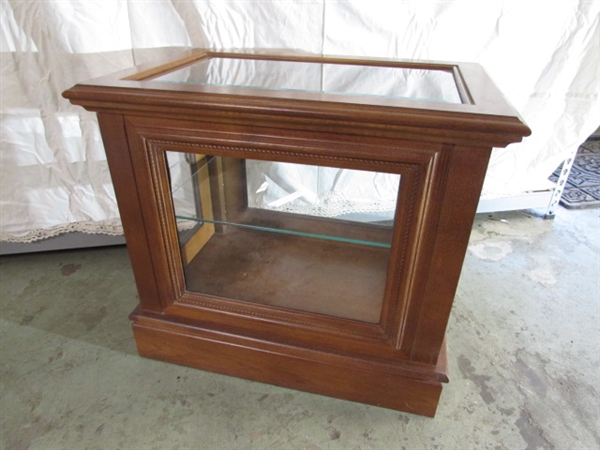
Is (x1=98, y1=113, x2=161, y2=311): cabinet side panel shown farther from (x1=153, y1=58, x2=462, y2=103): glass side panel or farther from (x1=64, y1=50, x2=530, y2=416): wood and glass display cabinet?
(x1=153, y1=58, x2=462, y2=103): glass side panel

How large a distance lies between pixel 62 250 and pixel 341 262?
97 cm

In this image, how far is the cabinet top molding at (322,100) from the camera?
1.96ft

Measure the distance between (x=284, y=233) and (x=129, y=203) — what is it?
33cm

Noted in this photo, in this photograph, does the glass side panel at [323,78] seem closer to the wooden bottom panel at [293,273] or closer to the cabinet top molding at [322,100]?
the cabinet top molding at [322,100]

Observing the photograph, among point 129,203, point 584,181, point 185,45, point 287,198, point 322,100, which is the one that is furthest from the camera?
point 584,181

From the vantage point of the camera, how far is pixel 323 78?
0.89 metres

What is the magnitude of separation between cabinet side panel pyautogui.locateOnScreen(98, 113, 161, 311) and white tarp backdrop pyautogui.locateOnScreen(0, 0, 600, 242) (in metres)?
0.48

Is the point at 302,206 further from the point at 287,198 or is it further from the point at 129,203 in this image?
the point at 129,203

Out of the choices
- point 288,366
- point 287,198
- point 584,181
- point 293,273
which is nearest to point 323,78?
point 287,198

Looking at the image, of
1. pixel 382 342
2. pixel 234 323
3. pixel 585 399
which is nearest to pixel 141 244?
pixel 234 323

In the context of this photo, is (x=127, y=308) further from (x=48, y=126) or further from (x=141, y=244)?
(x=48, y=126)

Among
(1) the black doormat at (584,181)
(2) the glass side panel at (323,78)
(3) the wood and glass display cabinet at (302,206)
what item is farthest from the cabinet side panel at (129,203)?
(1) the black doormat at (584,181)

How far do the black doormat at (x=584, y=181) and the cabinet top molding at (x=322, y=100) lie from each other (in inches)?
44.1

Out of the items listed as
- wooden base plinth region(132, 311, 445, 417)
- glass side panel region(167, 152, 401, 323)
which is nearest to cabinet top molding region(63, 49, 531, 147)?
glass side panel region(167, 152, 401, 323)
